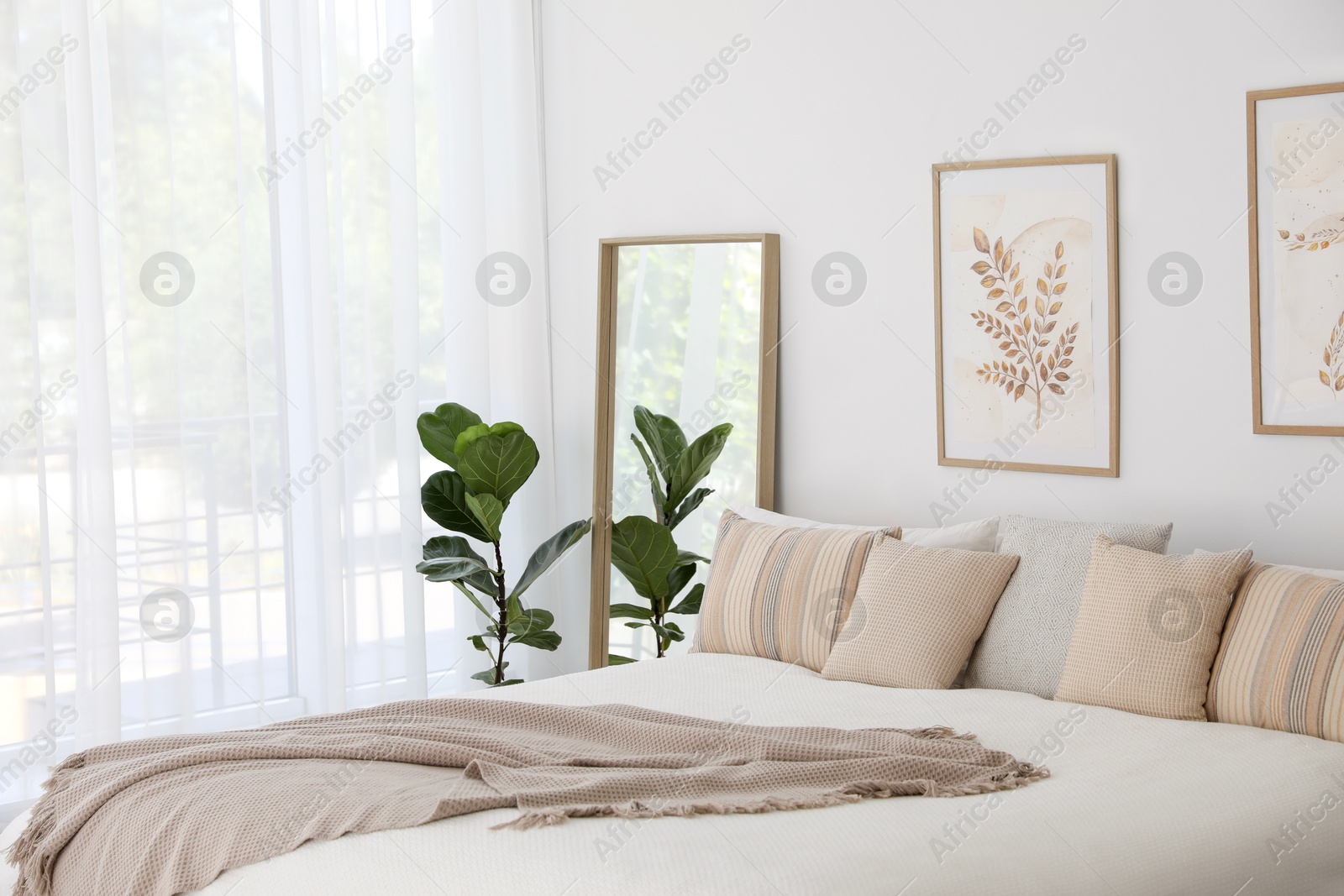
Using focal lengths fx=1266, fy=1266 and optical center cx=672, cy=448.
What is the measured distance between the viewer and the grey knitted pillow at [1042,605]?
114 inches

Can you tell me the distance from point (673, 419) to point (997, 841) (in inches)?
89.5

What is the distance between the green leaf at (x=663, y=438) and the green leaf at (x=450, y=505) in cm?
61

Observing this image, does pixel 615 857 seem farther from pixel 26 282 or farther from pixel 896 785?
pixel 26 282

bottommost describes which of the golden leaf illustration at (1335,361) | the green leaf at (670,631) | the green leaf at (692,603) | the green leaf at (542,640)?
the green leaf at (542,640)

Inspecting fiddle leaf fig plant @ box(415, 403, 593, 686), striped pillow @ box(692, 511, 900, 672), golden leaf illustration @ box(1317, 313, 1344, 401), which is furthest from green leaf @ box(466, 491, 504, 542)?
golden leaf illustration @ box(1317, 313, 1344, 401)

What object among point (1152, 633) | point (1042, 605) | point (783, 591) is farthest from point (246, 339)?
point (1152, 633)

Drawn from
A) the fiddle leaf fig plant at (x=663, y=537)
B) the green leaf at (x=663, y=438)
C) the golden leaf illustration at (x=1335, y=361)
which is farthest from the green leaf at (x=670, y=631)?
the golden leaf illustration at (x=1335, y=361)

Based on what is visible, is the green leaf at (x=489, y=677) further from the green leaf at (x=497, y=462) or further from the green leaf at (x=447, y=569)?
the green leaf at (x=497, y=462)

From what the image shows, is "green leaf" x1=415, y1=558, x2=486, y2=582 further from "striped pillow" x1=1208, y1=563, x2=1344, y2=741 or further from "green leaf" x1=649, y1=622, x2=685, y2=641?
"striped pillow" x1=1208, y1=563, x2=1344, y2=741

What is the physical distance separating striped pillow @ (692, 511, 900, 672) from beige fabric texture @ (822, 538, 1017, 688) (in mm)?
109

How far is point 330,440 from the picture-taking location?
13.3 ft

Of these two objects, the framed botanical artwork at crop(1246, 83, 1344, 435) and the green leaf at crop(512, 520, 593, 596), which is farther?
the green leaf at crop(512, 520, 593, 596)

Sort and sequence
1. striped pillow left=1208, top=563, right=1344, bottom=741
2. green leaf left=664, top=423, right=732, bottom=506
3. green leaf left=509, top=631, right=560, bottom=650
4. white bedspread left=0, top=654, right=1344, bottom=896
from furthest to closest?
green leaf left=509, top=631, right=560, bottom=650 < green leaf left=664, top=423, right=732, bottom=506 < striped pillow left=1208, top=563, right=1344, bottom=741 < white bedspread left=0, top=654, right=1344, bottom=896

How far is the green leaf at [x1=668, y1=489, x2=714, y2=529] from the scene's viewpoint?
4.02 metres
